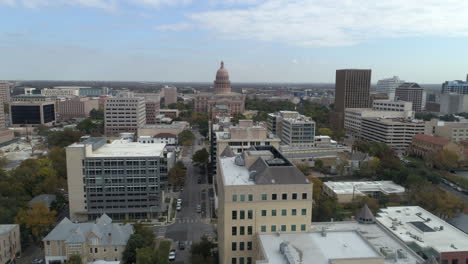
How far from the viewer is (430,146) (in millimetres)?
107250

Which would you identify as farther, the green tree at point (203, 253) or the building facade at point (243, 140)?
the building facade at point (243, 140)

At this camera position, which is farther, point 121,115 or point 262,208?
point 121,115

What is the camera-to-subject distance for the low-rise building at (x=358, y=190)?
223 feet

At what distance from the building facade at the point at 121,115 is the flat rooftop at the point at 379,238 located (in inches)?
4603

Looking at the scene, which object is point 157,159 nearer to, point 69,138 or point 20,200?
point 20,200

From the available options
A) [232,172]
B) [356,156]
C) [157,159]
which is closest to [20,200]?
[157,159]

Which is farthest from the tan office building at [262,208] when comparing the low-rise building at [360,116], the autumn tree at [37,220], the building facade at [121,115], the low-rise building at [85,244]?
the building facade at [121,115]

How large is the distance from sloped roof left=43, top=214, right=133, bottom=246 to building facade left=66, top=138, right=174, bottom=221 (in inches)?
488

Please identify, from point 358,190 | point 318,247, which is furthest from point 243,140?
point 318,247

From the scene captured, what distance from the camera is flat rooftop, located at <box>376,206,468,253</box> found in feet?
145

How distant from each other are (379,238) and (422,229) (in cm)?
1255

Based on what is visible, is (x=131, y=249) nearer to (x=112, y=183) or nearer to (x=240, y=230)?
(x=240, y=230)

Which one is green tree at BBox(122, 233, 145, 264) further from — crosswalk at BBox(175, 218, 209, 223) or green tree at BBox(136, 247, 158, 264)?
crosswalk at BBox(175, 218, 209, 223)

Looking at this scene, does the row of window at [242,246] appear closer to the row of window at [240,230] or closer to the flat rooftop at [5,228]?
the row of window at [240,230]
